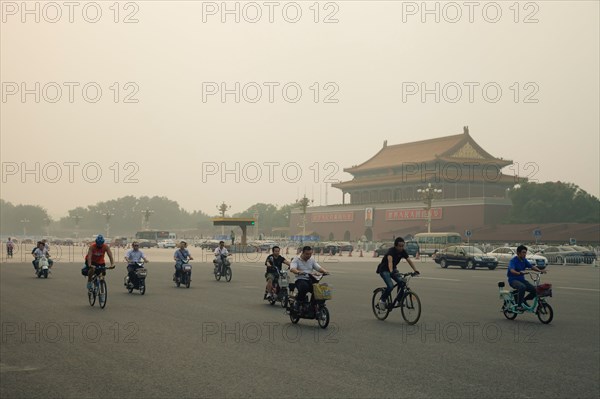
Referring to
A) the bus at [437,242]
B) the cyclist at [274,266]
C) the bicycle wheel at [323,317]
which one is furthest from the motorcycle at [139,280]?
the bus at [437,242]

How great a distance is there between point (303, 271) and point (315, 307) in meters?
0.75

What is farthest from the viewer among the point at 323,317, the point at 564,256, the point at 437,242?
the point at 437,242

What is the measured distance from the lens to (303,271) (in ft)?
43.5

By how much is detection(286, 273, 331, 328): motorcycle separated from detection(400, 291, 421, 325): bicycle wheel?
72.8 inches

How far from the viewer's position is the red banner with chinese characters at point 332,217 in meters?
98.2

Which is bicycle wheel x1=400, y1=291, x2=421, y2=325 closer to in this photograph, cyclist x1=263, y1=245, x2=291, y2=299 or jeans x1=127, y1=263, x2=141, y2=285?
cyclist x1=263, y1=245, x2=291, y2=299

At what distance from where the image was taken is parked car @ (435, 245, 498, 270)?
134ft

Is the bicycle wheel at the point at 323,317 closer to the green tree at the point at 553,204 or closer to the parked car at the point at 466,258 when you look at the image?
the parked car at the point at 466,258

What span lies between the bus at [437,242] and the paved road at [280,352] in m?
44.7

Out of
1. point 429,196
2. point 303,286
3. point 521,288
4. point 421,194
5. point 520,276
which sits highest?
point 421,194

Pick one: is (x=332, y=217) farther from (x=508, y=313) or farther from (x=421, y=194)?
(x=508, y=313)

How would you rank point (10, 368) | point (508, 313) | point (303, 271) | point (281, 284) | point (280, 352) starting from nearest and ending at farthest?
point (10, 368), point (280, 352), point (303, 271), point (508, 313), point (281, 284)

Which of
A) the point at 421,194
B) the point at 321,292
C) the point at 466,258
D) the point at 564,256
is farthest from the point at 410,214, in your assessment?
the point at 321,292

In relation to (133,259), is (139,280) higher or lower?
lower
